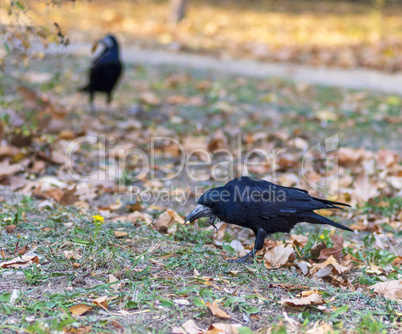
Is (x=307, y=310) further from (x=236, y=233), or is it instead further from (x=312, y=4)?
(x=312, y=4)

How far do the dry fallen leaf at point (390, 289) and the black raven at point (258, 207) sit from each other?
1.35ft

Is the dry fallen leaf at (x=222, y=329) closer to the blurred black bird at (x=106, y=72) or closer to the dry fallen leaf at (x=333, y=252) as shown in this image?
the dry fallen leaf at (x=333, y=252)

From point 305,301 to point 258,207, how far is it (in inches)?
29.8

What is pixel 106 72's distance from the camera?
23.0ft

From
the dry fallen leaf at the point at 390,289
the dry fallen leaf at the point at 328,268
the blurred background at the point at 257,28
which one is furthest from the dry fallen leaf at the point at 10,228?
the blurred background at the point at 257,28

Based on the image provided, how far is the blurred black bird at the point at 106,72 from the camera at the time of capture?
22.7ft

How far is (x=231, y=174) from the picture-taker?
5.02 meters

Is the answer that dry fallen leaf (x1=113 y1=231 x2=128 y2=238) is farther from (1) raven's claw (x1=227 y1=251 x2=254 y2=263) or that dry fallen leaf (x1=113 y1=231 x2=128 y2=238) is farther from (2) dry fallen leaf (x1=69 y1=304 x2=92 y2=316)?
(2) dry fallen leaf (x1=69 y1=304 x2=92 y2=316)

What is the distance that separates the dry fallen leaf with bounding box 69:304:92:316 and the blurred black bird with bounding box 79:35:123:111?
499cm

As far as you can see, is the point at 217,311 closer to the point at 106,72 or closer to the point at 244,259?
the point at 244,259

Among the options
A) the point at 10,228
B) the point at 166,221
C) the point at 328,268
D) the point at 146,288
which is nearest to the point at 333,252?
the point at 328,268

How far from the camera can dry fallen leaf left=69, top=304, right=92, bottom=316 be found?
235cm

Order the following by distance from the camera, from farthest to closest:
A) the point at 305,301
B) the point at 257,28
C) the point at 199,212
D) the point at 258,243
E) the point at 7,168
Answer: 1. the point at 257,28
2. the point at 7,168
3. the point at 258,243
4. the point at 199,212
5. the point at 305,301

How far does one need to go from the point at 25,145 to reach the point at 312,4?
18.0 m
